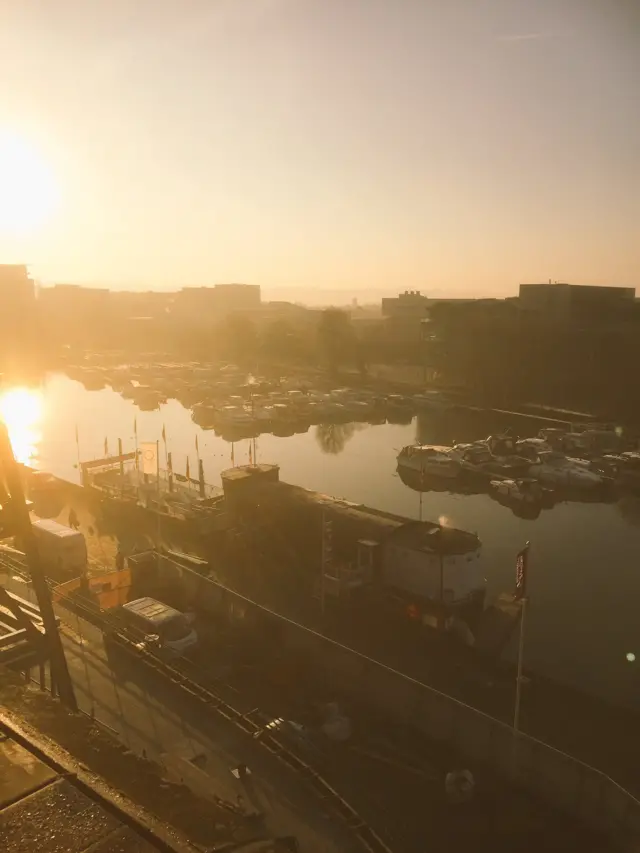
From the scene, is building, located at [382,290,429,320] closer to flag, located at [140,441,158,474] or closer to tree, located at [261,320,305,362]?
tree, located at [261,320,305,362]

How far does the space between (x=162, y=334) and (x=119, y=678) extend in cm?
7974

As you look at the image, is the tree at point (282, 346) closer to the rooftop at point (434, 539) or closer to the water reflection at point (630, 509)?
the water reflection at point (630, 509)

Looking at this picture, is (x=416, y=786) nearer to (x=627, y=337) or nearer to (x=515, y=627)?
(x=515, y=627)

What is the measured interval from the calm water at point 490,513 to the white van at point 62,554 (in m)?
5.06

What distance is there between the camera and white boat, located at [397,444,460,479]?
23531mm

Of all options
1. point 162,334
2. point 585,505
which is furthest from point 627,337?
point 162,334

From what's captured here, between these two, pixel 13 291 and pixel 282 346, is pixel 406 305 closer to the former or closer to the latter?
pixel 282 346

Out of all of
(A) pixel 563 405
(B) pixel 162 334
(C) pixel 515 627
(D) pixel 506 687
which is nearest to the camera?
(D) pixel 506 687

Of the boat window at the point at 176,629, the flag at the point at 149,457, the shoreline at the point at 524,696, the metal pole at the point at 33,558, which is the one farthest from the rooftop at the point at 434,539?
the flag at the point at 149,457

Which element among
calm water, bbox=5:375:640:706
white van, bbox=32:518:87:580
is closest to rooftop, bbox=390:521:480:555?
calm water, bbox=5:375:640:706

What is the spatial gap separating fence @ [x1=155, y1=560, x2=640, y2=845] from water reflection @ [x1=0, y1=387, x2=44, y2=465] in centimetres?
1707

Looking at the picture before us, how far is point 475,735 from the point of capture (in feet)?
26.3

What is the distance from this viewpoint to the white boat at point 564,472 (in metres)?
22.2

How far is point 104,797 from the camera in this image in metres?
2.13
